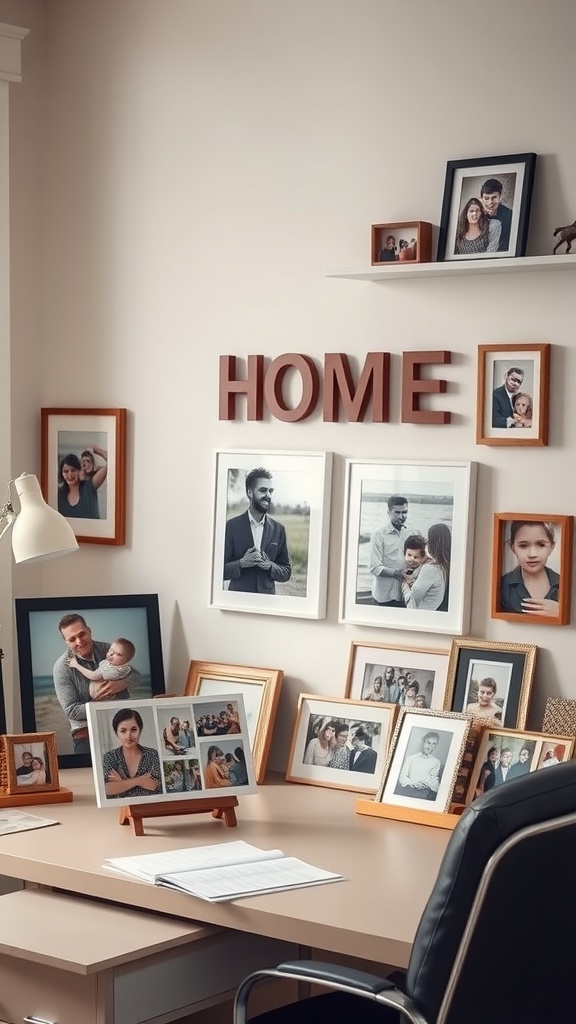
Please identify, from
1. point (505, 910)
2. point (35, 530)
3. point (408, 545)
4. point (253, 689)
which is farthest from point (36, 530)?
point (505, 910)

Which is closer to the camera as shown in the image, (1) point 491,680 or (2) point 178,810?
(2) point 178,810

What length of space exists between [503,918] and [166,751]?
41.7 inches

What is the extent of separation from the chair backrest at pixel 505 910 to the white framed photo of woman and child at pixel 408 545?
1.07 m

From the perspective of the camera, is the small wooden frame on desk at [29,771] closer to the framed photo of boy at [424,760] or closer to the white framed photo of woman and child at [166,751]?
the white framed photo of woman and child at [166,751]

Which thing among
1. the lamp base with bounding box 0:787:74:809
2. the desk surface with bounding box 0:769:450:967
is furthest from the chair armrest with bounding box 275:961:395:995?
the lamp base with bounding box 0:787:74:809

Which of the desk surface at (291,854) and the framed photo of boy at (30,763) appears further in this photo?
the framed photo of boy at (30,763)

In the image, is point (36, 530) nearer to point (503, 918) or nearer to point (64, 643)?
point (64, 643)

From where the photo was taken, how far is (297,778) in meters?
3.03

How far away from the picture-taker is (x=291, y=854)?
2.46m

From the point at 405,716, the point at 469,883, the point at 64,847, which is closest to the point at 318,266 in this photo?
the point at 405,716

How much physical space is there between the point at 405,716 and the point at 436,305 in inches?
34.8

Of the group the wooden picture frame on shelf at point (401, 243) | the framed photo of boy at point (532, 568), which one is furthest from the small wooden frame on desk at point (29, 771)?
the wooden picture frame on shelf at point (401, 243)

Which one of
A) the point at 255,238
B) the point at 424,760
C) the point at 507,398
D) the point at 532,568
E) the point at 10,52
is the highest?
the point at 10,52

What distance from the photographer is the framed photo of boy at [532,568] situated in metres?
2.70
